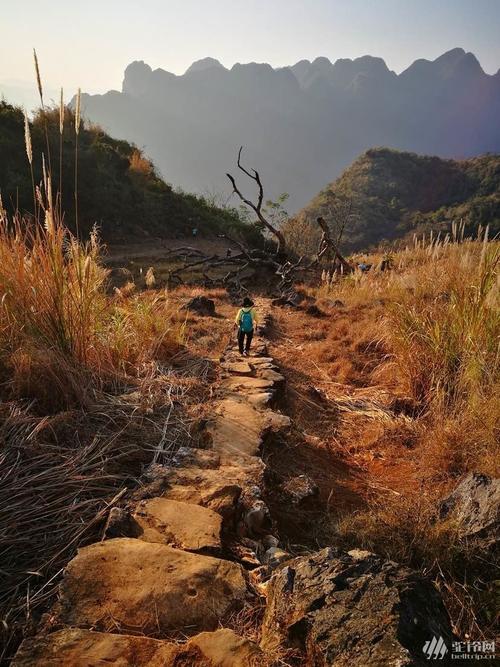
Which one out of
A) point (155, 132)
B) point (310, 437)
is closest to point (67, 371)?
point (310, 437)

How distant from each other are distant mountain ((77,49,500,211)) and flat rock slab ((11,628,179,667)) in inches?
5674

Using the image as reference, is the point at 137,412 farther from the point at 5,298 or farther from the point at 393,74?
the point at 393,74

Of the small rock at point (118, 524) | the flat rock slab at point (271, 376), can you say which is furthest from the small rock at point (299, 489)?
the flat rock slab at point (271, 376)

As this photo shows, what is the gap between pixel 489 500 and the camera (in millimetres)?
1578

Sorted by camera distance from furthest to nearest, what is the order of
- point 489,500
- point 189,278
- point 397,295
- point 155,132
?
point 155,132 < point 189,278 < point 397,295 < point 489,500

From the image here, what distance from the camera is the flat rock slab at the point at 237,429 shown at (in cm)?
229

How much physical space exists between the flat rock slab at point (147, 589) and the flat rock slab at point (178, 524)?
87 mm

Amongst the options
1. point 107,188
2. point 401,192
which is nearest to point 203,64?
point 401,192

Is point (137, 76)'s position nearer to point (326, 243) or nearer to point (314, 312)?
point (326, 243)

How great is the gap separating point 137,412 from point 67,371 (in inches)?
18.0

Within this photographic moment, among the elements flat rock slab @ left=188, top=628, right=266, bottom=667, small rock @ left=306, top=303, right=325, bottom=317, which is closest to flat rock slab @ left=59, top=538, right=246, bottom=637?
flat rock slab @ left=188, top=628, right=266, bottom=667

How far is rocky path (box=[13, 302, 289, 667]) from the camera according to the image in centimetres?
97

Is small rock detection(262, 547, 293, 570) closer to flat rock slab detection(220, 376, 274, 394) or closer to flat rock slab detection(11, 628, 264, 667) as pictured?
flat rock slab detection(11, 628, 264, 667)
